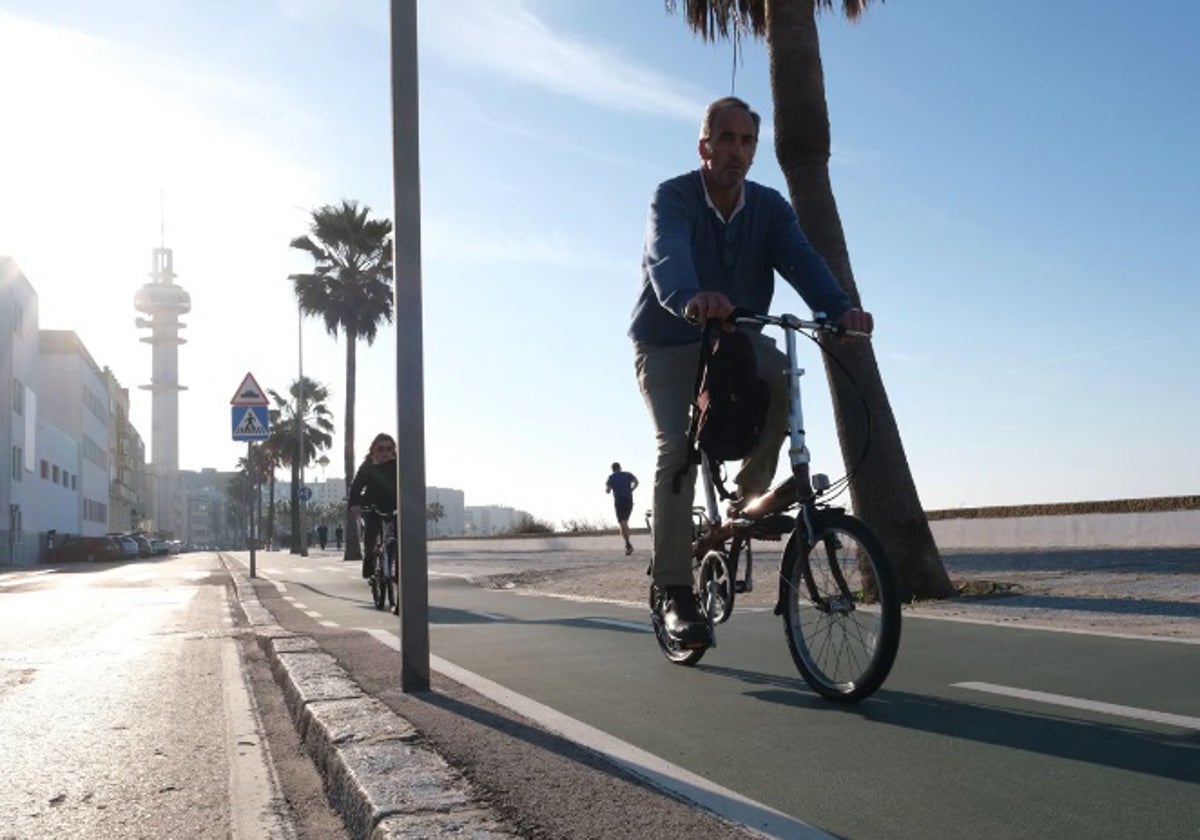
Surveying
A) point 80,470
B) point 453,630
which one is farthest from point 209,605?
point 80,470

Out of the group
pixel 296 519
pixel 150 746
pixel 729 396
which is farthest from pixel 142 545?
pixel 729 396

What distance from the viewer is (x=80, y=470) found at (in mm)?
87125

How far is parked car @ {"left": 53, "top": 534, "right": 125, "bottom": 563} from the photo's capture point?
2014 inches

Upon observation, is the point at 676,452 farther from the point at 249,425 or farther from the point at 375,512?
the point at 249,425

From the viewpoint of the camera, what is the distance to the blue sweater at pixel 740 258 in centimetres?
443

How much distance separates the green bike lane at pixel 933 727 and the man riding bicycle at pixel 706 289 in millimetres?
556

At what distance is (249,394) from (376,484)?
8.91 metres

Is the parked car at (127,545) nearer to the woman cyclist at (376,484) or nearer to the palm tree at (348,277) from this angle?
the palm tree at (348,277)

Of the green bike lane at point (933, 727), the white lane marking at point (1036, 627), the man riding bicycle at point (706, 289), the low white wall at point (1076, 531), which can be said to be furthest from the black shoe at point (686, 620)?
the low white wall at point (1076, 531)

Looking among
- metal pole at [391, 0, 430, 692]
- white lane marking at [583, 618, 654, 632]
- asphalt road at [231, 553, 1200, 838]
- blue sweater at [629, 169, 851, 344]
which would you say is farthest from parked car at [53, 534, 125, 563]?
blue sweater at [629, 169, 851, 344]

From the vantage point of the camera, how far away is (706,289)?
450 cm

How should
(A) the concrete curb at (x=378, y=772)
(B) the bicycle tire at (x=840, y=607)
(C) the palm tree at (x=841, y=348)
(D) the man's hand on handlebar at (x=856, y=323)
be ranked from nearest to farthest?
(A) the concrete curb at (x=378, y=772)
(B) the bicycle tire at (x=840, y=607)
(D) the man's hand on handlebar at (x=856, y=323)
(C) the palm tree at (x=841, y=348)

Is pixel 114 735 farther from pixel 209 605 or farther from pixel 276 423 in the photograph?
pixel 276 423

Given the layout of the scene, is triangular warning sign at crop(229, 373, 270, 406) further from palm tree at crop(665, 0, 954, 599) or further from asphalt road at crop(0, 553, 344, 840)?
palm tree at crop(665, 0, 954, 599)
